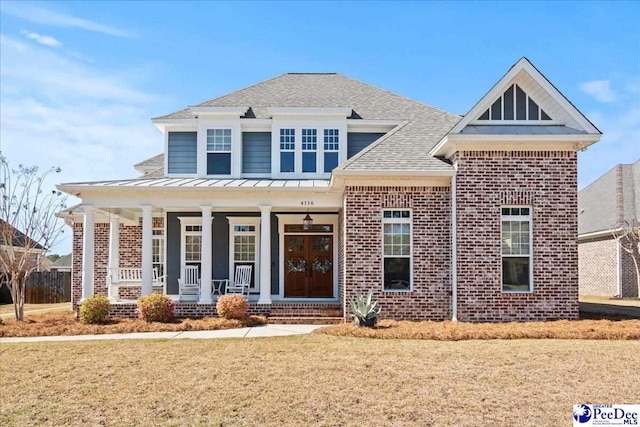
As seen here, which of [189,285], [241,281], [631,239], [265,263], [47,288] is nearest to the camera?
[265,263]

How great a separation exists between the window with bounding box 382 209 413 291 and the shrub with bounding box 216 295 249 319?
377 centimetres

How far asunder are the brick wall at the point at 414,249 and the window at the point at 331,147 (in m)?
3.77

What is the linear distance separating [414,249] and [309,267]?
15.5ft

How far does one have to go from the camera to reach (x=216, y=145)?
18328 mm

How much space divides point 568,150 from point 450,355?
23.4ft

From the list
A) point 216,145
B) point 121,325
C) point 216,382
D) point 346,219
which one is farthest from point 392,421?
point 216,145

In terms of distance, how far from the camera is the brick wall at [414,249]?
47.1 ft

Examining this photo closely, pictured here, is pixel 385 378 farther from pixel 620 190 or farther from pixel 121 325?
pixel 620 190

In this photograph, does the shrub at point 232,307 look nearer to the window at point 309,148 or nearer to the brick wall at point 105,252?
the window at point 309,148

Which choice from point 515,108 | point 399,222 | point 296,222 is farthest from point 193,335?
point 515,108

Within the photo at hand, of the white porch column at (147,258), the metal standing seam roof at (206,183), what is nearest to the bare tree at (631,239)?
the metal standing seam roof at (206,183)

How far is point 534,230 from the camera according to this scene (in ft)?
45.9

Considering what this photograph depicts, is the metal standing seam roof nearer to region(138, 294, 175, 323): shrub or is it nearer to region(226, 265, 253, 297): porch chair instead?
region(226, 265, 253, 297): porch chair

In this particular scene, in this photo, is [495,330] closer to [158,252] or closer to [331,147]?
[331,147]
